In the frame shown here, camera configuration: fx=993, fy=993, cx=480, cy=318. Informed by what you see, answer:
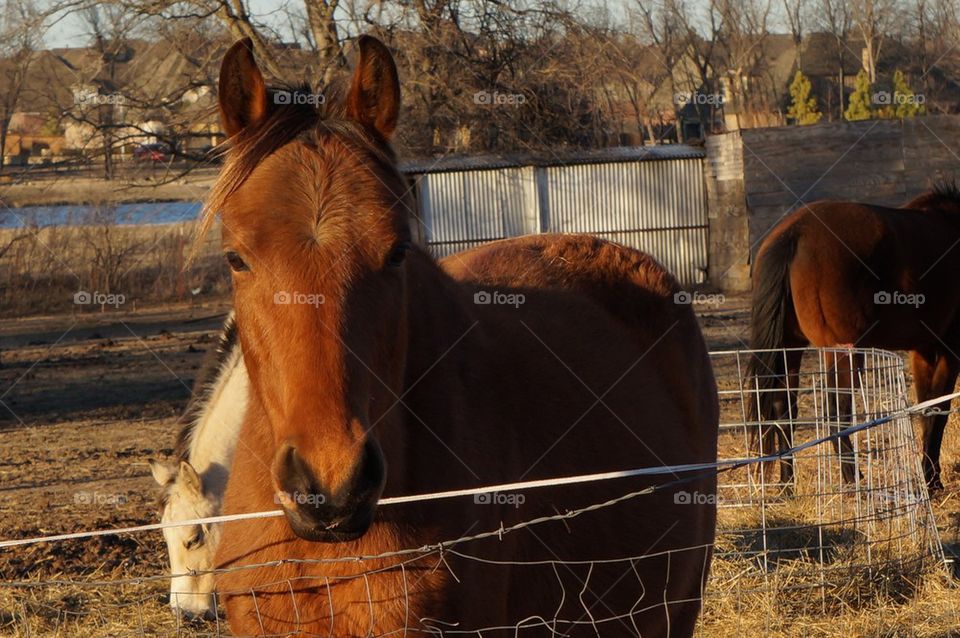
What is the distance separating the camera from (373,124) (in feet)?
7.90

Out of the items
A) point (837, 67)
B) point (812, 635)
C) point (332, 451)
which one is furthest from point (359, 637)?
point (837, 67)

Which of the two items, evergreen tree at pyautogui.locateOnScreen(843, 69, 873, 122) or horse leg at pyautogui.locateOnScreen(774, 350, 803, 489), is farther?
evergreen tree at pyautogui.locateOnScreen(843, 69, 873, 122)

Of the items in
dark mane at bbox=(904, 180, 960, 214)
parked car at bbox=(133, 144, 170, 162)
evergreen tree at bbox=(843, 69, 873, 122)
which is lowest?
dark mane at bbox=(904, 180, 960, 214)

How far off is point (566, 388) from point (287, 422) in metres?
1.22

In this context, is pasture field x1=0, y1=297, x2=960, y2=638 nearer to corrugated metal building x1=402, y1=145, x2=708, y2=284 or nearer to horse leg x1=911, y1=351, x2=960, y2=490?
horse leg x1=911, y1=351, x2=960, y2=490

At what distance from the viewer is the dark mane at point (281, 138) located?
2.23 meters

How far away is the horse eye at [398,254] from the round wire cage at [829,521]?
206cm

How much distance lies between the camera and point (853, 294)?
7988mm
